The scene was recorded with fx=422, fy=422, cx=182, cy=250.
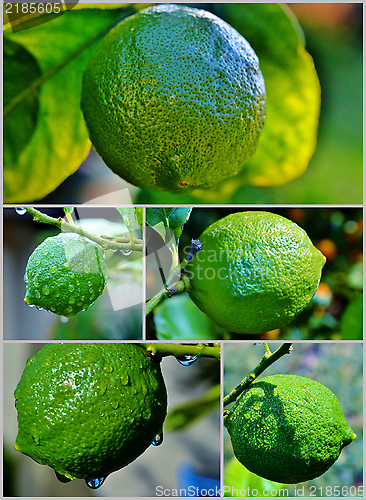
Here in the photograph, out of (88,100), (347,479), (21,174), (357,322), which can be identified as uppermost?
(88,100)

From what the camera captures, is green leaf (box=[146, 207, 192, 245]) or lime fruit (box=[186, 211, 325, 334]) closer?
lime fruit (box=[186, 211, 325, 334])

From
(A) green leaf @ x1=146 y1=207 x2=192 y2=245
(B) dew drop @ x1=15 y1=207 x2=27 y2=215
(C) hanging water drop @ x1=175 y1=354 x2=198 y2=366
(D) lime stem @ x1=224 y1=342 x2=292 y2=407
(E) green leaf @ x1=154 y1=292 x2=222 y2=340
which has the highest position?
(B) dew drop @ x1=15 y1=207 x2=27 y2=215

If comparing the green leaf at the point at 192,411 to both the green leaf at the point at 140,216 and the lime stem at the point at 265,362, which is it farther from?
the green leaf at the point at 140,216

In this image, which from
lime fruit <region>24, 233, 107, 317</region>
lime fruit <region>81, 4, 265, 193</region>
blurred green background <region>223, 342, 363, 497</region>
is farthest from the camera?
blurred green background <region>223, 342, 363, 497</region>

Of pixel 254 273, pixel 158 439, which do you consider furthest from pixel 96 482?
pixel 254 273

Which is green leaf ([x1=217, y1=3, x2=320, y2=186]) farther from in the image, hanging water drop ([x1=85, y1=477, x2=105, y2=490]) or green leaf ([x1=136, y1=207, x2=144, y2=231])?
hanging water drop ([x1=85, y1=477, x2=105, y2=490])

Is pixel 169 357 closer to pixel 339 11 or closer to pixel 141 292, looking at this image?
pixel 141 292

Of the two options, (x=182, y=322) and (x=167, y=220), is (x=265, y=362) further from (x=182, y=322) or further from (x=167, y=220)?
(x=167, y=220)

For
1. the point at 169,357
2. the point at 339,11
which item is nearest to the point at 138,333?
the point at 169,357

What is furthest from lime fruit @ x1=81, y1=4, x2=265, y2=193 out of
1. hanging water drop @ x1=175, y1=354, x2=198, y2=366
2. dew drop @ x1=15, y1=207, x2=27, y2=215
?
hanging water drop @ x1=175, y1=354, x2=198, y2=366
